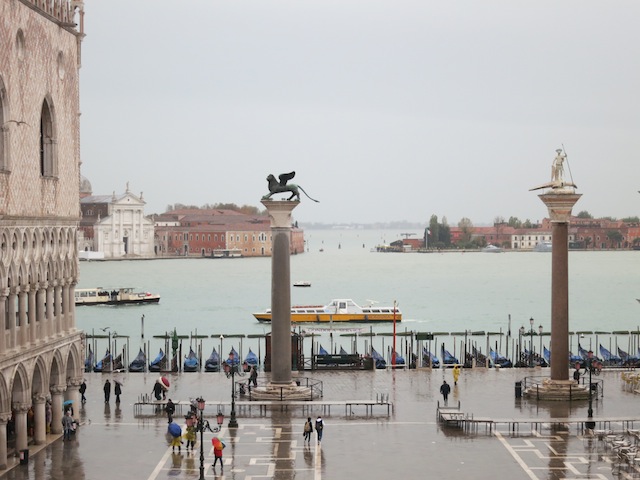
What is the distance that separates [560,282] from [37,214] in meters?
16.5

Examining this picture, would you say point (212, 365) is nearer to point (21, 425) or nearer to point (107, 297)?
point (21, 425)

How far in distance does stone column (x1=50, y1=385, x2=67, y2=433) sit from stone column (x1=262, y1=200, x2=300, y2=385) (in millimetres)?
7463

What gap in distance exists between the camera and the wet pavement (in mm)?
24656

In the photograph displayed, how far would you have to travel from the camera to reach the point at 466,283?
464 feet

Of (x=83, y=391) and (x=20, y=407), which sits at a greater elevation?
(x=20, y=407)

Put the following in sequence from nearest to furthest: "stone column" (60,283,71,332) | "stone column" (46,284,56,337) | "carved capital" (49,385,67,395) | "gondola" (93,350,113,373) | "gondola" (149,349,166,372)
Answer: "stone column" (46,284,56,337), "carved capital" (49,385,67,395), "stone column" (60,283,71,332), "gondola" (93,350,113,373), "gondola" (149,349,166,372)

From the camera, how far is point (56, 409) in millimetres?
28641

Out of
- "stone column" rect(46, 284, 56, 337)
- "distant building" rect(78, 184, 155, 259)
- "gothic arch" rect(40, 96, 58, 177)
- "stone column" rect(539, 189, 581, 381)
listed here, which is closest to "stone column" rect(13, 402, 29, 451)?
"stone column" rect(46, 284, 56, 337)

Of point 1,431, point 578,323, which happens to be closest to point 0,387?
point 1,431

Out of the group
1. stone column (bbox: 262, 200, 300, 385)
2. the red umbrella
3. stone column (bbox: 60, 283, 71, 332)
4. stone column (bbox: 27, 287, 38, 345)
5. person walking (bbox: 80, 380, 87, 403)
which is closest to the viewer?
stone column (bbox: 27, 287, 38, 345)

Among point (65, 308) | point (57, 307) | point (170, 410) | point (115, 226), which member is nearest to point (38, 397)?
point (57, 307)

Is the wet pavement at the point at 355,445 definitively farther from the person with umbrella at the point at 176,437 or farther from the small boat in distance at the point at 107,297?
the small boat in distance at the point at 107,297

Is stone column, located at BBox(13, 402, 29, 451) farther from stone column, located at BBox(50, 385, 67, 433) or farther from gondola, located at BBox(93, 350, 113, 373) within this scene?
gondola, located at BBox(93, 350, 113, 373)

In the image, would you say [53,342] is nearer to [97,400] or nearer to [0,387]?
[0,387]
